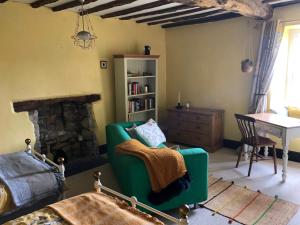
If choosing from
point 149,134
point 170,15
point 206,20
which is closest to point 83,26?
point 170,15

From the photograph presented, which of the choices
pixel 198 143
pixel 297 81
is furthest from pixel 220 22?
pixel 198 143

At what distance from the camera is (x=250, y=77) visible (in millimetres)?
4355

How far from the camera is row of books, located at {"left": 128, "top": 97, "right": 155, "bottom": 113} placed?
471 centimetres

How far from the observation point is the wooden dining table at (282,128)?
3.26 metres

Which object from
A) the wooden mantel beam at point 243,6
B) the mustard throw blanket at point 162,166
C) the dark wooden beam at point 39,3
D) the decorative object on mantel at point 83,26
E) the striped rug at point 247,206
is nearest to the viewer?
the mustard throw blanket at point 162,166

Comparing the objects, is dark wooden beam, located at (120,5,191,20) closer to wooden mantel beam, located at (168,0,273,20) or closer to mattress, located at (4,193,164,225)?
wooden mantel beam, located at (168,0,273,20)

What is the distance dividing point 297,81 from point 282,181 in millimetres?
1726

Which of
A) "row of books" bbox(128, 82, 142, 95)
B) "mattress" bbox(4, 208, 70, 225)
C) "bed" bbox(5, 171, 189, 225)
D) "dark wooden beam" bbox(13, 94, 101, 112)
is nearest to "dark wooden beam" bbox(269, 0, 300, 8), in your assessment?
"row of books" bbox(128, 82, 142, 95)

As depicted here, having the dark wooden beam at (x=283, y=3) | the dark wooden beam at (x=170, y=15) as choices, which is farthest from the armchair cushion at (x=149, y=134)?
the dark wooden beam at (x=283, y=3)

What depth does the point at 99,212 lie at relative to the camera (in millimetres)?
1722

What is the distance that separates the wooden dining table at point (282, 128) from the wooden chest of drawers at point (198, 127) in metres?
0.86

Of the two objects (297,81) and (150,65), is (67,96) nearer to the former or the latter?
(150,65)

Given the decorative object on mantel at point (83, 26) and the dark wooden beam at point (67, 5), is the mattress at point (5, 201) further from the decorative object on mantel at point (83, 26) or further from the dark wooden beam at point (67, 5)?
the decorative object on mantel at point (83, 26)

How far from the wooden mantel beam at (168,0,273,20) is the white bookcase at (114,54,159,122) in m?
1.76
